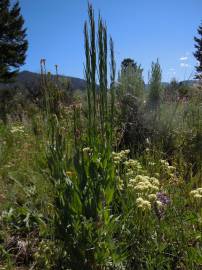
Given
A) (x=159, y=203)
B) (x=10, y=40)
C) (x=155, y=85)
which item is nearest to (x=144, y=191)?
(x=159, y=203)

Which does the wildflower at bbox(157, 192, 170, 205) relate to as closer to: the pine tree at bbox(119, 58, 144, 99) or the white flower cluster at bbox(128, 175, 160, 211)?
the white flower cluster at bbox(128, 175, 160, 211)

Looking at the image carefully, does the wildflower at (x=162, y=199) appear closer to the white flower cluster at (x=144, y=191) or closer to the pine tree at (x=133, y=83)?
the white flower cluster at (x=144, y=191)

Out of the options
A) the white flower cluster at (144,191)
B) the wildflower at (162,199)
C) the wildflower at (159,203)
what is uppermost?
the white flower cluster at (144,191)

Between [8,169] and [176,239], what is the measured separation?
2047mm

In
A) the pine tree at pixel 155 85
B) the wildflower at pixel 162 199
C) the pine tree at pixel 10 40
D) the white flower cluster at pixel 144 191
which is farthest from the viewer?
the pine tree at pixel 10 40

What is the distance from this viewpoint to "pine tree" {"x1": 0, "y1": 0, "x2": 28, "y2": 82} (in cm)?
3241

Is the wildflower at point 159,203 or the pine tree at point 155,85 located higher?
the pine tree at point 155,85

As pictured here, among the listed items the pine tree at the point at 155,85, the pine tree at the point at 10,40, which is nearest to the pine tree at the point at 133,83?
the pine tree at the point at 155,85

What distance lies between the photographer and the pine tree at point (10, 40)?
32406 mm

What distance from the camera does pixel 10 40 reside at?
109 ft

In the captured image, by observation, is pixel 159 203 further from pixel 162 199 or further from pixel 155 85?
pixel 155 85

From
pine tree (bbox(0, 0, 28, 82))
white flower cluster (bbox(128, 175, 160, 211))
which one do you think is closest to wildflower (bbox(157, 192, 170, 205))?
white flower cluster (bbox(128, 175, 160, 211))

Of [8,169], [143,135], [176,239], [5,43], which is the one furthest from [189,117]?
[5,43]

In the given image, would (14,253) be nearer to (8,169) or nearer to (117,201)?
(117,201)
